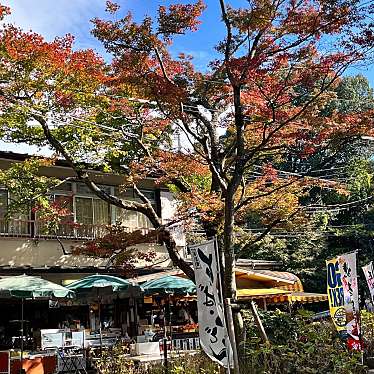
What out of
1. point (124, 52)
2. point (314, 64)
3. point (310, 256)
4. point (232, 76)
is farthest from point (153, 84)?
point (310, 256)

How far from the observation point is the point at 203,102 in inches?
444

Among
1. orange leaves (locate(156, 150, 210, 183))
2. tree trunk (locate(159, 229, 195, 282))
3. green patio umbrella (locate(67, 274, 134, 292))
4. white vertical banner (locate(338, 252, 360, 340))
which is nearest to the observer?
white vertical banner (locate(338, 252, 360, 340))

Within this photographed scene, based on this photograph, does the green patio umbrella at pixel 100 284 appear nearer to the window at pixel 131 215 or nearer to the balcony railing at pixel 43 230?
the balcony railing at pixel 43 230

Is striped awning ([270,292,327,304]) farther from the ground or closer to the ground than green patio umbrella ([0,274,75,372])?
closer to the ground

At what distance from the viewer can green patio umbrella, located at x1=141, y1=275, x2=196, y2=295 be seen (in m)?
14.0

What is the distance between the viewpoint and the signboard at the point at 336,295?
10.1 metres

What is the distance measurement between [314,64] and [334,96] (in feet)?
6.14

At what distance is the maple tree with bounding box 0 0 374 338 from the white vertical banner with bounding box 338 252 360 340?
1956 millimetres

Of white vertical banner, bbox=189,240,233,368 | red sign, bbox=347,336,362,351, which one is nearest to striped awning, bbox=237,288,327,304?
red sign, bbox=347,336,362,351

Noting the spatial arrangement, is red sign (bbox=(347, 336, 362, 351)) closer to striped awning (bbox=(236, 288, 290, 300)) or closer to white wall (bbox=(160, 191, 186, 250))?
striped awning (bbox=(236, 288, 290, 300))

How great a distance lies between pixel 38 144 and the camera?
14.7 metres

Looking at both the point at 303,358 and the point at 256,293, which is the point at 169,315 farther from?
the point at 303,358

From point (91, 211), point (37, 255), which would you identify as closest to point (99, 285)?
point (37, 255)

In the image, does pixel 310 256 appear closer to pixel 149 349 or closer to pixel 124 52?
pixel 149 349
